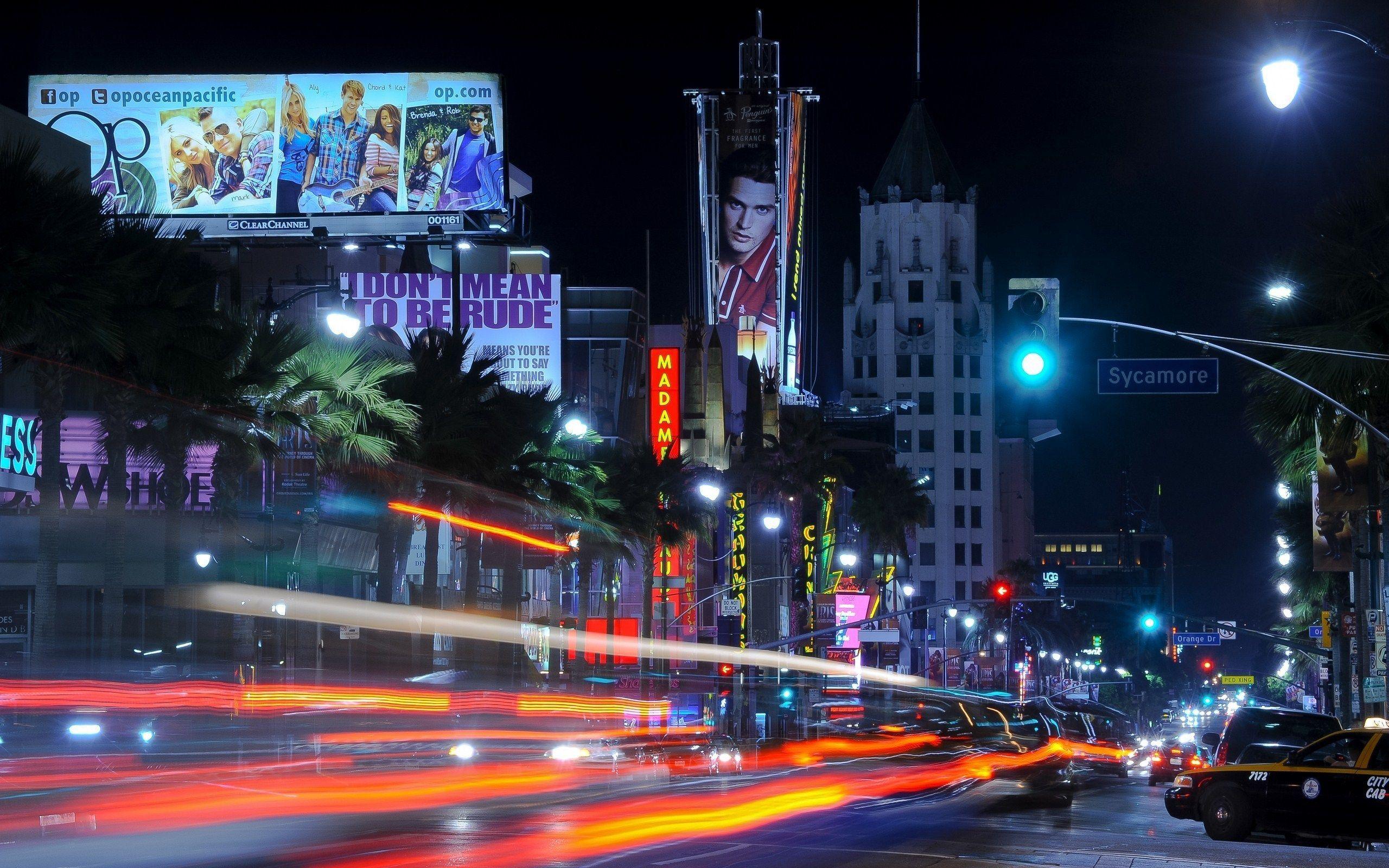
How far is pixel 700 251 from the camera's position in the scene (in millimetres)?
127875

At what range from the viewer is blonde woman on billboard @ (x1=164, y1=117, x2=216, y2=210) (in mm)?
62969

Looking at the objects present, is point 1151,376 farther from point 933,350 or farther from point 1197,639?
point 933,350

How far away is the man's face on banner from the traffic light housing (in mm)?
106312

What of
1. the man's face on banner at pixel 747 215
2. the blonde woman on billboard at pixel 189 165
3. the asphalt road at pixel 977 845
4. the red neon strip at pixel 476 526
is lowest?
the asphalt road at pixel 977 845

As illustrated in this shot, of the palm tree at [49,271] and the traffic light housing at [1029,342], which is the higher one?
the palm tree at [49,271]

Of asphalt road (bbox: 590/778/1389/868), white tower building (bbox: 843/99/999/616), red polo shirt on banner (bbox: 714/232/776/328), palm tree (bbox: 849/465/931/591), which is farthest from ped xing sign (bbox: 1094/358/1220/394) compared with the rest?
white tower building (bbox: 843/99/999/616)

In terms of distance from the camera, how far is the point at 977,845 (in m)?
18.7

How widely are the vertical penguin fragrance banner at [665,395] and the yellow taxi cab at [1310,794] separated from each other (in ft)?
200

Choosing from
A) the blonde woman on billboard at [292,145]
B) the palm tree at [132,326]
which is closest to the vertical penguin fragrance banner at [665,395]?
the blonde woman on billboard at [292,145]

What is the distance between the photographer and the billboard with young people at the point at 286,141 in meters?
62.4

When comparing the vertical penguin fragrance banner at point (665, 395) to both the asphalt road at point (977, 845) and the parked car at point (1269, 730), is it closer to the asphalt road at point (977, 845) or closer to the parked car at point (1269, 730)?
the asphalt road at point (977, 845)

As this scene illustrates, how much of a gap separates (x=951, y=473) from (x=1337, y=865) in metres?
136

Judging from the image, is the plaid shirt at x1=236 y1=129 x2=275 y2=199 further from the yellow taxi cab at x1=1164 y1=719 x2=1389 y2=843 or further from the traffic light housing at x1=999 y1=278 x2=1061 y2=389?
the yellow taxi cab at x1=1164 y1=719 x2=1389 y2=843

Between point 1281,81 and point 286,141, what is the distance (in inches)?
2079
